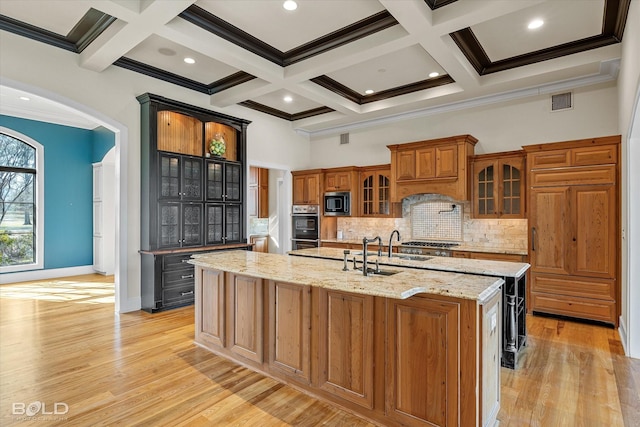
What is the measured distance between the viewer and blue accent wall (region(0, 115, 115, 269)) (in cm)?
715

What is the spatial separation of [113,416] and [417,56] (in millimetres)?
4729

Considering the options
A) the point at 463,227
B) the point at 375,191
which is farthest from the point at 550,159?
the point at 375,191

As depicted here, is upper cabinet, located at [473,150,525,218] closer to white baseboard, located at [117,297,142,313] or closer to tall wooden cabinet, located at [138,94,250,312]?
tall wooden cabinet, located at [138,94,250,312]

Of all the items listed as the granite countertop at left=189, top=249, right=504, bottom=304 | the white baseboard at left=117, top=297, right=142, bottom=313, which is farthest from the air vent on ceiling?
the white baseboard at left=117, top=297, right=142, bottom=313

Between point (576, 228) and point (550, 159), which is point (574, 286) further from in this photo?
point (550, 159)

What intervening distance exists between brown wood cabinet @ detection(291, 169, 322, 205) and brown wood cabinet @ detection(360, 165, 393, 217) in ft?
3.00

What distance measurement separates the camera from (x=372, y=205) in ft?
21.5

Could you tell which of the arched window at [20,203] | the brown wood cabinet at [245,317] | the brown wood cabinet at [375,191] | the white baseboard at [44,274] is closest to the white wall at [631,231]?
the brown wood cabinet at [375,191]

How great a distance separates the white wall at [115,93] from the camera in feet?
12.8

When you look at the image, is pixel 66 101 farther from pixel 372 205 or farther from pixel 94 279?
pixel 372 205

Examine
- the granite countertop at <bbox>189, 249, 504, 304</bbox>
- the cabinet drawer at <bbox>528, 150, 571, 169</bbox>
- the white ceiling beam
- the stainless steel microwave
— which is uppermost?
the white ceiling beam

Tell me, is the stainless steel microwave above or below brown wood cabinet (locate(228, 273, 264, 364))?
above

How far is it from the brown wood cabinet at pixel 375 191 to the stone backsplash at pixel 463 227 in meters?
0.27

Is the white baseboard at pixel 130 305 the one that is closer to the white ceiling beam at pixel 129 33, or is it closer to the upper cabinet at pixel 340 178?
the white ceiling beam at pixel 129 33
